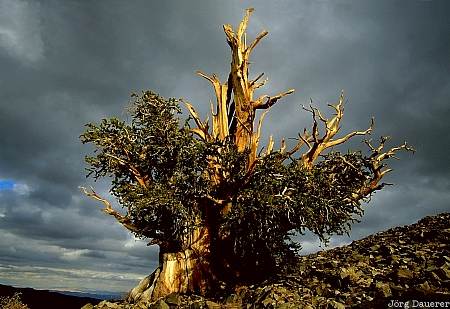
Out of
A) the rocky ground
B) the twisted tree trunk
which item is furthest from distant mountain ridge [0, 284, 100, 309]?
the rocky ground

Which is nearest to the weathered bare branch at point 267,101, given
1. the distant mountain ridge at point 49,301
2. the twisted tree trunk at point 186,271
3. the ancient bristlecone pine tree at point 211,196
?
the ancient bristlecone pine tree at point 211,196

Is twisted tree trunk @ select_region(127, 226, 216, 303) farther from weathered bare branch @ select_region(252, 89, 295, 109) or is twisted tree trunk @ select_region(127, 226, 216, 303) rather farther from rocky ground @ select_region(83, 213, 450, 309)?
weathered bare branch @ select_region(252, 89, 295, 109)

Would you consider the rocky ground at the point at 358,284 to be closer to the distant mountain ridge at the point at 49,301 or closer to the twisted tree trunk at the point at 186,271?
the twisted tree trunk at the point at 186,271

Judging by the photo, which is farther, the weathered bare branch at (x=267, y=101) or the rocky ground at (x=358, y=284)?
the weathered bare branch at (x=267, y=101)

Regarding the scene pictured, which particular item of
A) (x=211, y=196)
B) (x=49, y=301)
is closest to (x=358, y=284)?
(x=211, y=196)

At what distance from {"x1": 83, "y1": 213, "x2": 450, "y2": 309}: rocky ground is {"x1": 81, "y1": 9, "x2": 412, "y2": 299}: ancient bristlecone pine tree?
1651 millimetres

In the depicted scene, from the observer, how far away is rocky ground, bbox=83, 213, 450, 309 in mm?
13352

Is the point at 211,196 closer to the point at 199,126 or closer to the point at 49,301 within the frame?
the point at 199,126

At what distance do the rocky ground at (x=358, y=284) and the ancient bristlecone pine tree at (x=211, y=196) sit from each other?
1.65 meters

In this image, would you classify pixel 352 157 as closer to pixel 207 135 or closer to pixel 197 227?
pixel 207 135

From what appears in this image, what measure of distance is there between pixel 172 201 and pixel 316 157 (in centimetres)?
873

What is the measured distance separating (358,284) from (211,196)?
7299 mm

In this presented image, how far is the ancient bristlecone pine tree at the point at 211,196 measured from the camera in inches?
687

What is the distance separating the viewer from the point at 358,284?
620 inches
